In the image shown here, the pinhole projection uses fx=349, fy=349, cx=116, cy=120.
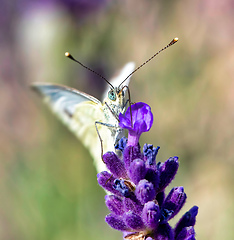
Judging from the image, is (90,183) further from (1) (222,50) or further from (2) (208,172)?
(1) (222,50)

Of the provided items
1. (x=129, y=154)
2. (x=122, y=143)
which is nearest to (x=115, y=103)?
(x=122, y=143)

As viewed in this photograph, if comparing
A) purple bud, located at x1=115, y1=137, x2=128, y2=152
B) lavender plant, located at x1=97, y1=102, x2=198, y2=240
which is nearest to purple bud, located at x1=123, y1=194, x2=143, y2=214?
lavender plant, located at x1=97, y1=102, x2=198, y2=240

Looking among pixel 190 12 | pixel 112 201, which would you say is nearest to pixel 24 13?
pixel 190 12

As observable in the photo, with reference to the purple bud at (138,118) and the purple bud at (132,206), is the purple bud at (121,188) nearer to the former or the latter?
the purple bud at (132,206)

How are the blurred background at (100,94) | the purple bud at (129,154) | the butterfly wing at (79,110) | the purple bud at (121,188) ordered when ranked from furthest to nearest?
the blurred background at (100,94) → the butterfly wing at (79,110) → the purple bud at (129,154) → the purple bud at (121,188)

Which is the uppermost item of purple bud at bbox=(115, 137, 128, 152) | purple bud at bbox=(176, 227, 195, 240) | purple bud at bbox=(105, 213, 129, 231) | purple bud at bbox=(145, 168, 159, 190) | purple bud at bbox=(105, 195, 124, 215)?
purple bud at bbox=(115, 137, 128, 152)

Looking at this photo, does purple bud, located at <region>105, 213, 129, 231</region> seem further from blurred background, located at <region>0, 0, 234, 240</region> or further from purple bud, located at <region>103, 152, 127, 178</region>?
blurred background, located at <region>0, 0, 234, 240</region>

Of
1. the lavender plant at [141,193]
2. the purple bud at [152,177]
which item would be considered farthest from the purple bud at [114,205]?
the purple bud at [152,177]

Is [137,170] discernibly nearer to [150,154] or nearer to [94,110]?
[150,154]

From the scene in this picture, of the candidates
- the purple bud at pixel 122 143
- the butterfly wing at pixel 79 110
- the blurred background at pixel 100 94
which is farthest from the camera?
the blurred background at pixel 100 94
